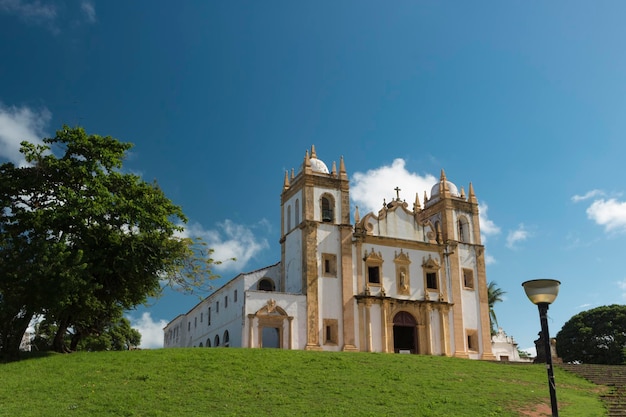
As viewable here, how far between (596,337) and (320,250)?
92.2 feet

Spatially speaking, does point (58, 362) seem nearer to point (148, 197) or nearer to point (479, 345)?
point (148, 197)

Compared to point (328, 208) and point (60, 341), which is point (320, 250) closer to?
point (328, 208)

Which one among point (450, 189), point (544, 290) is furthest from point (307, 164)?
point (544, 290)

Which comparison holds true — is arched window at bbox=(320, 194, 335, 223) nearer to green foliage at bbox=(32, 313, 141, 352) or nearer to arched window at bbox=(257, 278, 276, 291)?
arched window at bbox=(257, 278, 276, 291)

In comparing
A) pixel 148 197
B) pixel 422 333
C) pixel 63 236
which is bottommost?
pixel 422 333

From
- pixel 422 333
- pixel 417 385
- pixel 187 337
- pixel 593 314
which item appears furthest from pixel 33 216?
pixel 593 314

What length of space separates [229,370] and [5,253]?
10272 mm

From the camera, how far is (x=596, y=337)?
5209 centimetres

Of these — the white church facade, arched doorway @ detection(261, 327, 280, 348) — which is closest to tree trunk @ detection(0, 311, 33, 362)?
the white church facade

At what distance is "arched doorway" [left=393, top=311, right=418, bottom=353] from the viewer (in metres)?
37.7

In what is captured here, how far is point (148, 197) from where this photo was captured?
96.2 ft

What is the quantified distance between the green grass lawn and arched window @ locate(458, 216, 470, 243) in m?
15.0

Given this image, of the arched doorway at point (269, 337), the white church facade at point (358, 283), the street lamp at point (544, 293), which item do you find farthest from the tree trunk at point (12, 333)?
the street lamp at point (544, 293)

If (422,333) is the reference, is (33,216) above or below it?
above
